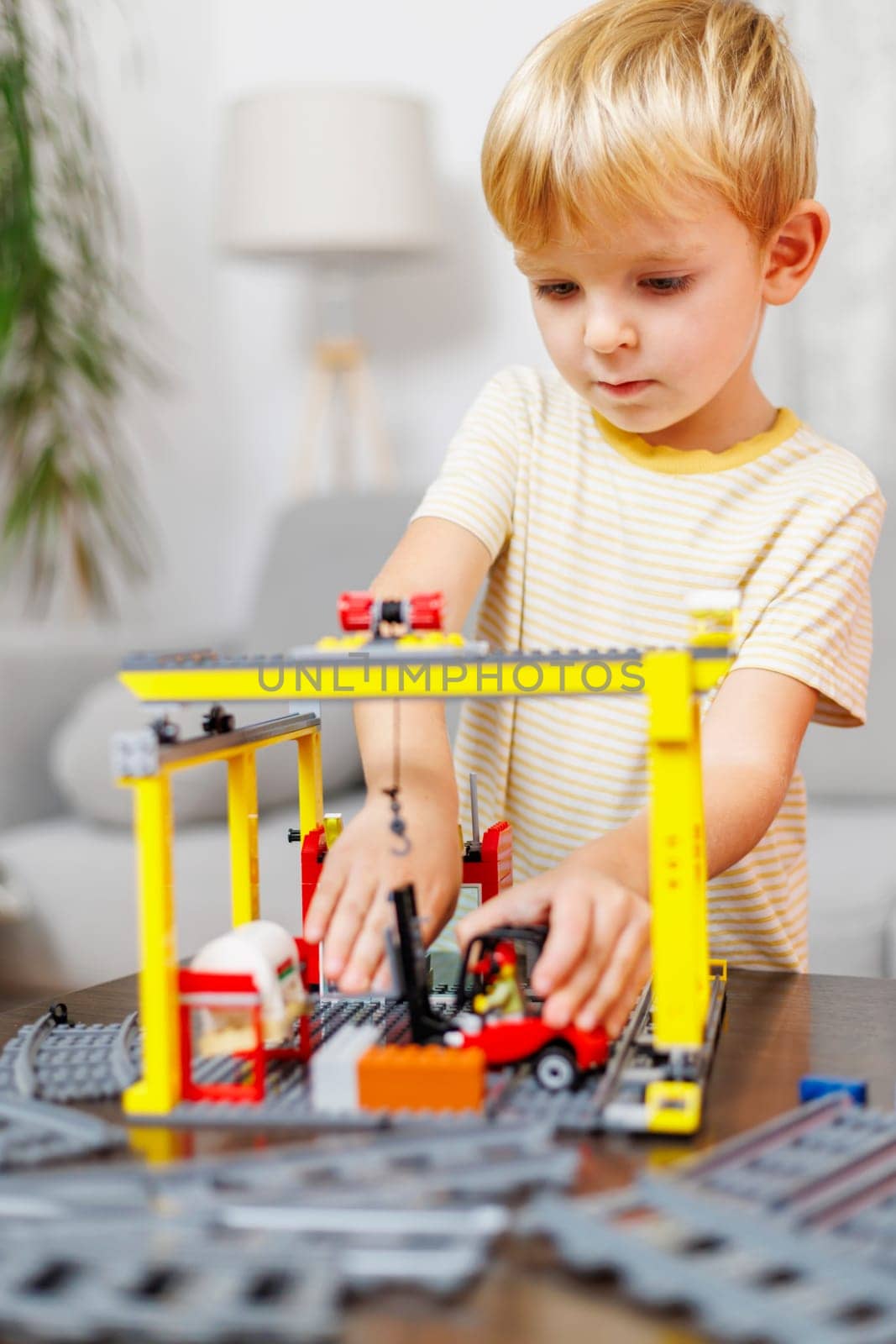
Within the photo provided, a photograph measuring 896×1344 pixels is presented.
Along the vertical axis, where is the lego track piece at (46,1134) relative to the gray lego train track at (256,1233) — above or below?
below

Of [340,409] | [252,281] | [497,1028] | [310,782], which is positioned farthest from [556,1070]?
[252,281]

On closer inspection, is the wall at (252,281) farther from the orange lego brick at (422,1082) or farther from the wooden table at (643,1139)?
the orange lego brick at (422,1082)

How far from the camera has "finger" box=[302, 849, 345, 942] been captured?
681 mm

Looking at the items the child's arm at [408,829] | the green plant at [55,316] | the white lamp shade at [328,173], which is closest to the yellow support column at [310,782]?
the child's arm at [408,829]

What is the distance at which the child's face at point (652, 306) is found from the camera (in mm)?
832

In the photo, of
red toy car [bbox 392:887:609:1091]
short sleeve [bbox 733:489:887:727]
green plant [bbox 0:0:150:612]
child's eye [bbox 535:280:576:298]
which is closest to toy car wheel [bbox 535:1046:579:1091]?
red toy car [bbox 392:887:609:1091]

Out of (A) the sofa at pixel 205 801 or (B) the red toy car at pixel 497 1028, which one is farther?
(A) the sofa at pixel 205 801

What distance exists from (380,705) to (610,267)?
1.00 feet

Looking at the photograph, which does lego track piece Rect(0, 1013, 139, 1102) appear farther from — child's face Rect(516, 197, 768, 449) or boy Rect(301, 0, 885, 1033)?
child's face Rect(516, 197, 768, 449)

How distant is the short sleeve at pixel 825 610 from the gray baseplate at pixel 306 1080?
0.75ft

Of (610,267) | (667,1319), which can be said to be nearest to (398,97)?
(610,267)

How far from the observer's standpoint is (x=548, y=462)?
1081 millimetres

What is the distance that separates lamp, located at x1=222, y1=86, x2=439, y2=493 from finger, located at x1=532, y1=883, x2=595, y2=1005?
2266 mm

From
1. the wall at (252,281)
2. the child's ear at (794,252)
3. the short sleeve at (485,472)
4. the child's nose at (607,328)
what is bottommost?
the short sleeve at (485,472)
